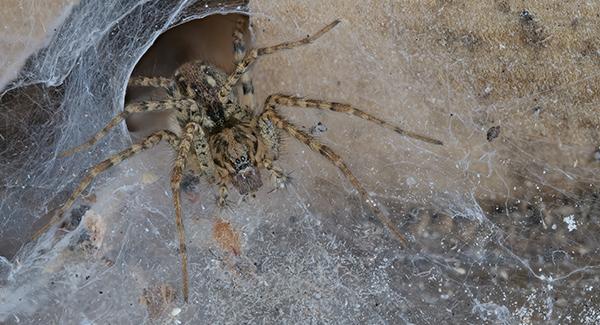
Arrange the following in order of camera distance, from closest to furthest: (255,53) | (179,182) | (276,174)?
1. (179,182)
2. (255,53)
3. (276,174)

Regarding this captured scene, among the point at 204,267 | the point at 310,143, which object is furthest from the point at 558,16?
the point at 204,267

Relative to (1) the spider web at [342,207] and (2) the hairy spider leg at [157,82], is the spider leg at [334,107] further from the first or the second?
(2) the hairy spider leg at [157,82]

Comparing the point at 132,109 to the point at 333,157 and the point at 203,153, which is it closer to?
the point at 203,153

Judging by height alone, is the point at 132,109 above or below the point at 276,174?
above

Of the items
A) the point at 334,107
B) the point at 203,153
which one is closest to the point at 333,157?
the point at 334,107

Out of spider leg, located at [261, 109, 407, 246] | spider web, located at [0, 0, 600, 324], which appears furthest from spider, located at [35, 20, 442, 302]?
spider web, located at [0, 0, 600, 324]

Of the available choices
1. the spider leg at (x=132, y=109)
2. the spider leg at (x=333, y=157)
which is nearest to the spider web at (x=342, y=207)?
the spider leg at (x=333, y=157)

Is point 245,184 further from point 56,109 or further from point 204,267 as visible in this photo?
point 56,109

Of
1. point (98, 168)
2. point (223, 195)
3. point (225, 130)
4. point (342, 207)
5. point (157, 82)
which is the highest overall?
point (157, 82)
